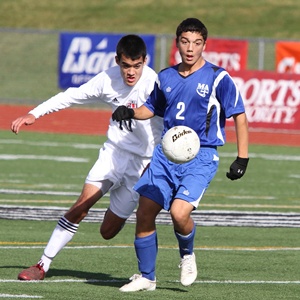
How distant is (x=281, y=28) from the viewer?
47188 mm

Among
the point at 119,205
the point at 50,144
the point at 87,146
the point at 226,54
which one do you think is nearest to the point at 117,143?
the point at 119,205

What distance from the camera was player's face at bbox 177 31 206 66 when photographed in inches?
343

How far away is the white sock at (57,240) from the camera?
371 inches

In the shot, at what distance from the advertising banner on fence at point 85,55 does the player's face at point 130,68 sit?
63.4 ft

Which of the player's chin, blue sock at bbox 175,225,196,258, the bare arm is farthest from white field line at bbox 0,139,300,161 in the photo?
the bare arm

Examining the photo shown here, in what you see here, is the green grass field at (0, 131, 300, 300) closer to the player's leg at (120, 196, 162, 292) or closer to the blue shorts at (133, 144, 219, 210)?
the player's leg at (120, 196, 162, 292)

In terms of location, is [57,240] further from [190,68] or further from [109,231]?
[190,68]

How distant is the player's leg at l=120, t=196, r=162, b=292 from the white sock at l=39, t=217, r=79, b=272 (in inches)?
35.0

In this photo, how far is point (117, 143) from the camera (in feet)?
32.1

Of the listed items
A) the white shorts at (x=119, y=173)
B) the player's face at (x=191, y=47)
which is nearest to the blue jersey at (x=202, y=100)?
the player's face at (x=191, y=47)

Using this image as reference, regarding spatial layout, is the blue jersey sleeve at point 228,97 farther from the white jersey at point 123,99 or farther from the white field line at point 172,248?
the white field line at point 172,248

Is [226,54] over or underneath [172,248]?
over

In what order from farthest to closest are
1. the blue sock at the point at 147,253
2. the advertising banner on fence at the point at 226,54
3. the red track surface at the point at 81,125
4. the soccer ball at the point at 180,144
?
1. the advertising banner on fence at the point at 226,54
2. the red track surface at the point at 81,125
3. the blue sock at the point at 147,253
4. the soccer ball at the point at 180,144

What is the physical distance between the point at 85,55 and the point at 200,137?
20.6 metres
